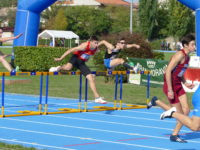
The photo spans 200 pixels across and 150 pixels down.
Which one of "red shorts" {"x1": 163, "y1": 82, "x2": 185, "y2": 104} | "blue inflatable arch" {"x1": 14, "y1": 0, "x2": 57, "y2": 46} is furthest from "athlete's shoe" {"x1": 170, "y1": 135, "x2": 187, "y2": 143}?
"blue inflatable arch" {"x1": 14, "y1": 0, "x2": 57, "y2": 46}

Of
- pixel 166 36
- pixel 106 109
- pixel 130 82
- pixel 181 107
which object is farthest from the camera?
pixel 166 36

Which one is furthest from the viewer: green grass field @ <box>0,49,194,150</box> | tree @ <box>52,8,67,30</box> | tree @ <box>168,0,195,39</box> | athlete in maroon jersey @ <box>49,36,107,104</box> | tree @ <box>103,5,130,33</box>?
tree @ <box>52,8,67,30</box>

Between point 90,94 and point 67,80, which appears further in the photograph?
point 67,80

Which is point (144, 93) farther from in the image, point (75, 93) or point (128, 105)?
point (128, 105)

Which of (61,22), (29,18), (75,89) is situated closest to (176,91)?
(75,89)

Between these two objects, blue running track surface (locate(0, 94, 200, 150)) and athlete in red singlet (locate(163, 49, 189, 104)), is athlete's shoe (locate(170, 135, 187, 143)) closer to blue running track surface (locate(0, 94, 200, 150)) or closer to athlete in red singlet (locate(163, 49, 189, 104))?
blue running track surface (locate(0, 94, 200, 150))

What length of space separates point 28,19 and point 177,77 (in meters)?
19.6

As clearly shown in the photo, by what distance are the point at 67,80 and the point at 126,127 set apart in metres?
14.4

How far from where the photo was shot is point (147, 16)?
91.7 metres

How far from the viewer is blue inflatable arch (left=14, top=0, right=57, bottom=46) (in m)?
30.0

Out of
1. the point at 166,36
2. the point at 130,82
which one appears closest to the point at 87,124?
the point at 130,82

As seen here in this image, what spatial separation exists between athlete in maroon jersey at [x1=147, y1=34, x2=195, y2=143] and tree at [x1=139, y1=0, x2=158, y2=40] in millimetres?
79828

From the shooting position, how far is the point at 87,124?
1477 cm

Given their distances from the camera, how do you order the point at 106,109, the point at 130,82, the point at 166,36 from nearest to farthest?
1. the point at 106,109
2. the point at 130,82
3. the point at 166,36
